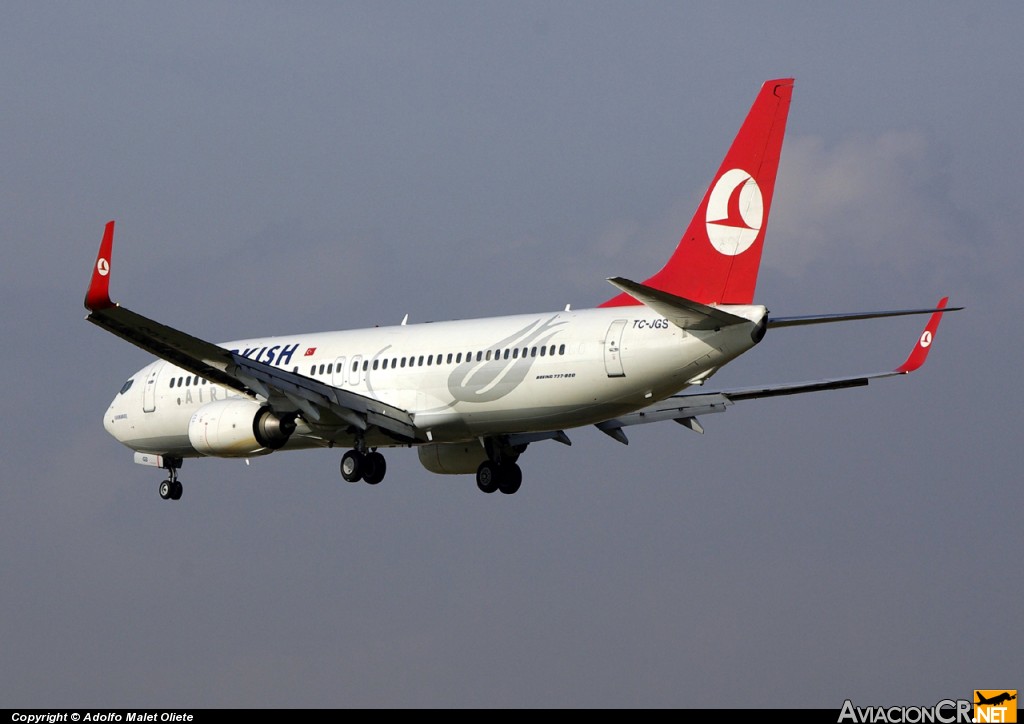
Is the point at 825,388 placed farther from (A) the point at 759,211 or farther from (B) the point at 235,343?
(B) the point at 235,343

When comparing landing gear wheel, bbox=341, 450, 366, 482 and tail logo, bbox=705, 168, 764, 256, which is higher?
tail logo, bbox=705, 168, 764, 256

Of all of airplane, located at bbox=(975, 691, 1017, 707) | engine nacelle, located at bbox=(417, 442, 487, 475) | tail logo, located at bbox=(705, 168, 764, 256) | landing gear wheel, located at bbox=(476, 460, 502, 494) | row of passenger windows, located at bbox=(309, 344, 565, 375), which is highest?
tail logo, located at bbox=(705, 168, 764, 256)

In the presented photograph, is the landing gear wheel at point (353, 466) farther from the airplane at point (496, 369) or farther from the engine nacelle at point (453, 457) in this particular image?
the engine nacelle at point (453, 457)

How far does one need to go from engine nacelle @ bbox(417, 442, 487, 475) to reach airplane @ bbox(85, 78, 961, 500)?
A: 0.13 ft

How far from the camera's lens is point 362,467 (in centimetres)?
5088

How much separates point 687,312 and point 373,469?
428 inches

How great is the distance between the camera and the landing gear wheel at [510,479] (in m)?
54.0

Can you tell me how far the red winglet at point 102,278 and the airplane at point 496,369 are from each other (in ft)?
0.13

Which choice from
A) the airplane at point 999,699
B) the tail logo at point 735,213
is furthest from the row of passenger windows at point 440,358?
the airplane at point 999,699

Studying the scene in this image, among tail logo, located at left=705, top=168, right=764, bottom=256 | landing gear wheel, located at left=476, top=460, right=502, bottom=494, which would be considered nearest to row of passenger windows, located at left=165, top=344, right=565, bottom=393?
landing gear wheel, located at left=476, top=460, right=502, bottom=494

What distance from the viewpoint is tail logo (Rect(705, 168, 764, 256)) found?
151 feet

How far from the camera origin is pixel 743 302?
149ft

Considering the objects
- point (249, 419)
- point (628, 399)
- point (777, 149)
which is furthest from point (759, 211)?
point (249, 419)

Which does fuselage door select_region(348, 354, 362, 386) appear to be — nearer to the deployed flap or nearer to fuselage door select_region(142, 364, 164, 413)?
fuselage door select_region(142, 364, 164, 413)
